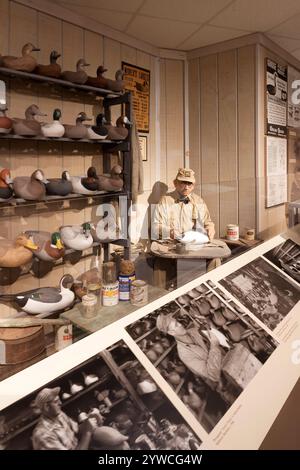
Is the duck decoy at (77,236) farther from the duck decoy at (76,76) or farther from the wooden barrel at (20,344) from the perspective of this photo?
the wooden barrel at (20,344)

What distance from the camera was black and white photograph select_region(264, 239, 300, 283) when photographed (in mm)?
1089

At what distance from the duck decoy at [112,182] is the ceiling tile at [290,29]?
1.81 m

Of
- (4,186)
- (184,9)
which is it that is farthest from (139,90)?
(4,186)

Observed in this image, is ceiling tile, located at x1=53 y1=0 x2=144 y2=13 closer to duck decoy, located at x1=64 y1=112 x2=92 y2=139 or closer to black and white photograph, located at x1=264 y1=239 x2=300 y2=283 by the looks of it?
duck decoy, located at x1=64 y1=112 x2=92 y2=139

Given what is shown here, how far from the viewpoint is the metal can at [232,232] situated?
4.69ft

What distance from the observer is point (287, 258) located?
115 cm

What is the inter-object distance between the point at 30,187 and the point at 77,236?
391 millimetres

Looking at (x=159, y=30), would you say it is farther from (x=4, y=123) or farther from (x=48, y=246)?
(x=48, y=246)

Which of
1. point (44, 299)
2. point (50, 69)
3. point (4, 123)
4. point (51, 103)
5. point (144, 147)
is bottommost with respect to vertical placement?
point (44, 299)

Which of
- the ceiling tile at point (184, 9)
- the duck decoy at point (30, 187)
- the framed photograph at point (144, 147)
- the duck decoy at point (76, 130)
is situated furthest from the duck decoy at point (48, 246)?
the ceiling tile at point (184, 9)

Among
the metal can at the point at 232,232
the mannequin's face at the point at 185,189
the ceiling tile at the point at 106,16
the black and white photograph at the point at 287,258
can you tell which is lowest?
the black and white photograph at the point at 287,258

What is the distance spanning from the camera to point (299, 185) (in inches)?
68.0

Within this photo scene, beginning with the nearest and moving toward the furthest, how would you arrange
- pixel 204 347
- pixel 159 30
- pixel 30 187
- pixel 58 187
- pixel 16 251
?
1. pixel 204 347
2. pixel 16 251
3. pixel 30 187
4. pixel 58 187
5. pixel 159 30
